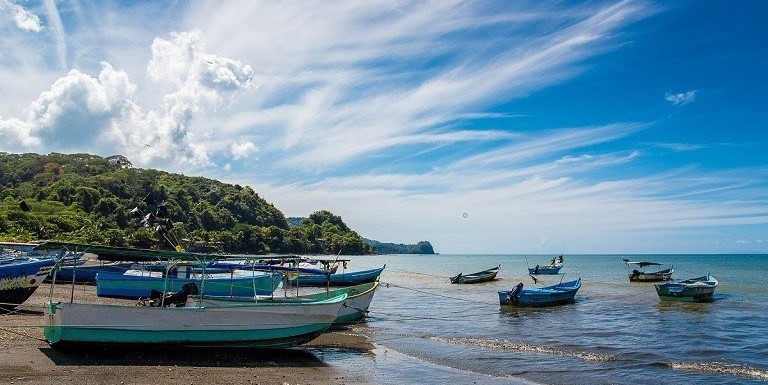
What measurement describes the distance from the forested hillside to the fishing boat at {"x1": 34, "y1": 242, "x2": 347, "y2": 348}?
39269mm

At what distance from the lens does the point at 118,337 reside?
15273 millimetres

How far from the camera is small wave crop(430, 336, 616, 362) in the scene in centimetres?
1938

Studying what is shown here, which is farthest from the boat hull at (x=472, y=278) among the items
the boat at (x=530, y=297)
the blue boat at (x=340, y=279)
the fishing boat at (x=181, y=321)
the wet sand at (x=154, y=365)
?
the fishing boat at (x=181, y=321)

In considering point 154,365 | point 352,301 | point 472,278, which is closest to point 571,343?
point 352,301

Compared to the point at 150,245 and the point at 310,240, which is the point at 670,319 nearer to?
the point at 150,245

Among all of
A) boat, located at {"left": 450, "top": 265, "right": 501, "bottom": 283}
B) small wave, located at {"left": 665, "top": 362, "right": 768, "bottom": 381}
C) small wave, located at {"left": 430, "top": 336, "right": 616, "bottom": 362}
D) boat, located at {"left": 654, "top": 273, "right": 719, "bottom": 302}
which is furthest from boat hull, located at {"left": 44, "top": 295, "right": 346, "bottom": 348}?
boat, located at {"left": 450, "top": 265, "right": 501, "bottom": 283}

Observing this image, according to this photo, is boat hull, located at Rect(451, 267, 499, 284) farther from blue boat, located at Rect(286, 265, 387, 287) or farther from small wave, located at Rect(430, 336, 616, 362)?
small wave, located at Rect(430, 336, 616, 362)

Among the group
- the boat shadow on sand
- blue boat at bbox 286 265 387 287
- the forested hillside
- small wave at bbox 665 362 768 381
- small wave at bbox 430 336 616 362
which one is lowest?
small wave at bbox 665 362 768 381

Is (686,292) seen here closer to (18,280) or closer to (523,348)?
(523,348)

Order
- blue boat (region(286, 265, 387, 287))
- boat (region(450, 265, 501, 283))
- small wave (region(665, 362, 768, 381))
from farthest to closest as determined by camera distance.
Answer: boat (region(450, 265, 501, 283)) < blue boat (region(286, 265, 387, 287)) < small wave (region(665, 362, 768, 381))

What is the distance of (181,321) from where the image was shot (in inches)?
620

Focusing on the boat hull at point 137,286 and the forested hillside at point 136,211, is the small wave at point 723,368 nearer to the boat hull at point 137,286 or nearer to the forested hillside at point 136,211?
the boat hull at point 137,286

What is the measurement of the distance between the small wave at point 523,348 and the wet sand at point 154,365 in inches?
257

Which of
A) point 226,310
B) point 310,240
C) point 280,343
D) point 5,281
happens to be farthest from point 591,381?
point 310,240
